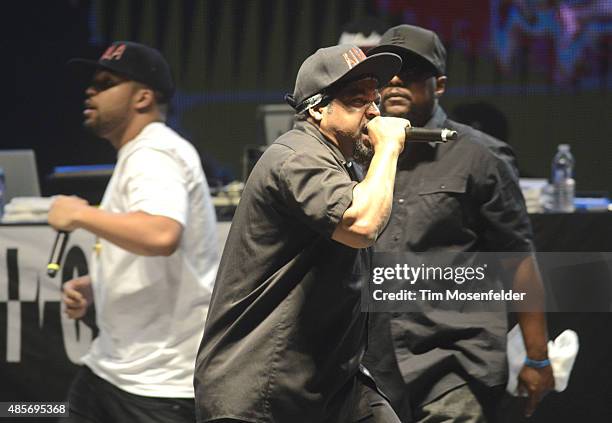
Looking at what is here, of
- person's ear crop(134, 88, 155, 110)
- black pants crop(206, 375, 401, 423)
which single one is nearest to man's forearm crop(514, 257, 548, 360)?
black pants crop(206, 375, 401, 423)

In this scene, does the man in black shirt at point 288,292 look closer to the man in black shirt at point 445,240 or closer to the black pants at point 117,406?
the man in black shirt at point 445,240

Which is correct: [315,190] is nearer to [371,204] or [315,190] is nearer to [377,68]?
[371,204]

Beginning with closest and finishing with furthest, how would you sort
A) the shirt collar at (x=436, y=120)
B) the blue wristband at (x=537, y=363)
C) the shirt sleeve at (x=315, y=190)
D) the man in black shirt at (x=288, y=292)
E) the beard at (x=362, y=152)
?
the shirt sleeve at (x=315, y=190), the man in black shirt at (x=288, y=292), the beard at (x=362, y=152), the shirt collar at (x=436, y=120), the blue wristband at (x=537, y=363)

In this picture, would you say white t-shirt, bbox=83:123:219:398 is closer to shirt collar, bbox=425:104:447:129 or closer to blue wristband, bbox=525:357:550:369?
shirt collar, bbox=425:104:447:129

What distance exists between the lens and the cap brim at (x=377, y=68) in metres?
3.20

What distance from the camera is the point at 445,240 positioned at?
411cm

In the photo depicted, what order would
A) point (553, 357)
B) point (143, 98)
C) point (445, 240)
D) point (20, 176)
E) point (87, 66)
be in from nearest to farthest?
point (445, 240), point (553, 357), point (143, 98), point (87, 66), point (20, 176)

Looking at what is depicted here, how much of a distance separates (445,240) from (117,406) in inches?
53.5

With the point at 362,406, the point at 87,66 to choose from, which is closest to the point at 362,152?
the point at 362,406

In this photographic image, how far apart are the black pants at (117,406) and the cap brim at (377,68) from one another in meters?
1.66

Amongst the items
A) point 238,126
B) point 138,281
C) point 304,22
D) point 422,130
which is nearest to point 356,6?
point 304,22

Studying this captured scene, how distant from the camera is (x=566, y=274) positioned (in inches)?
217

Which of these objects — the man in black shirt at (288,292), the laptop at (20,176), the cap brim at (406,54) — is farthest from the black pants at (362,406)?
the laptop at (20,176)

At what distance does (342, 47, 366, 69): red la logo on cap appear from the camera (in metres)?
3.23
